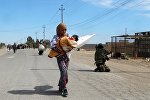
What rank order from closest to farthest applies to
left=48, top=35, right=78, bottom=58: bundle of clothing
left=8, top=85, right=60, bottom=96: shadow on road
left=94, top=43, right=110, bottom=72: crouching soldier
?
left=48, top=35, right=78, bottom=58: bundle of clothing, left=8, top=85, right=60, bottom=96: shadow on road, left=94, top=43, right=110, bottom=72: crouching soldier

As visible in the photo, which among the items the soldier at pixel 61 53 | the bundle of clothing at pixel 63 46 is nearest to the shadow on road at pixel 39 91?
the soldier at pixel 61 53

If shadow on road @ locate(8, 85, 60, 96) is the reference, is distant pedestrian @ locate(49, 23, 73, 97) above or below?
above

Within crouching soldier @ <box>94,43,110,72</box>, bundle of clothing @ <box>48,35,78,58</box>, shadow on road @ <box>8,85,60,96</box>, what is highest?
bundle of clothing @ <box>48,35,78,58</box>

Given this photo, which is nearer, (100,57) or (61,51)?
(61,51)

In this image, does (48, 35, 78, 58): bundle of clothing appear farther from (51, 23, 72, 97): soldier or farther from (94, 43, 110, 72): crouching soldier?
(94, 43, 110, 72): crouching soldier

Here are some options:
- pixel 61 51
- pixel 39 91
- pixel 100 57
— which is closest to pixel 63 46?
pixel 61 51

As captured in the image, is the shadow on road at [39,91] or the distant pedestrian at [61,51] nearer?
the distant pedestrian at [61,51]

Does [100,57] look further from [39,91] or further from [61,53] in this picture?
[61,53]

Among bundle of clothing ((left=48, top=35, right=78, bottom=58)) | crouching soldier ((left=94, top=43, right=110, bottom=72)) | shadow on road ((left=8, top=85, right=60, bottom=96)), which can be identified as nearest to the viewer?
bundle of clothing ((left=48, top=35, right=78, bottom=58))

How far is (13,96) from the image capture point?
994 cm

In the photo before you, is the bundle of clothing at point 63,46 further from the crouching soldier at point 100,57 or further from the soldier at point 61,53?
the crouching soldier at point 100,57

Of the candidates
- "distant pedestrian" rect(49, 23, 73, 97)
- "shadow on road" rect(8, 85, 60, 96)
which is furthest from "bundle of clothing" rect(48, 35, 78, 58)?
"shadow on road" rect(8, 85, 60, 96)

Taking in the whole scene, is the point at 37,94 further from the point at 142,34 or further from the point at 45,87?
the point at 142,34

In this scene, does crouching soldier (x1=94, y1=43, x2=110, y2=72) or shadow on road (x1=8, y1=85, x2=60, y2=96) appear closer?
shadow on road (x1=8, y1=85, x2=60, y2=96)
